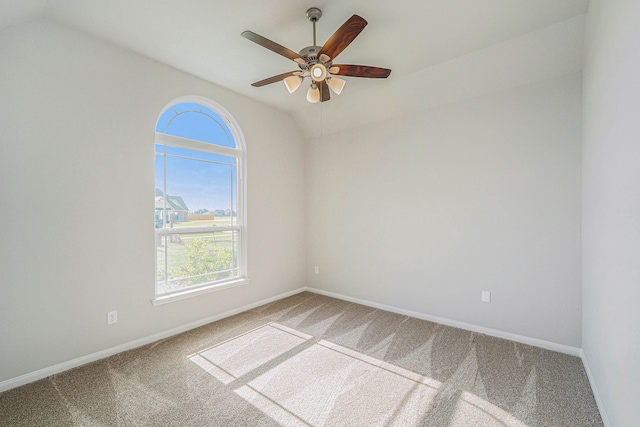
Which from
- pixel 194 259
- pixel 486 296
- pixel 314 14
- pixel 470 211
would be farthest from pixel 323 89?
pixel 486 296

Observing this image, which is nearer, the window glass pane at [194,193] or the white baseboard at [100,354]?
the white baseboard at [100,354]

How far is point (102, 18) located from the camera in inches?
88.7

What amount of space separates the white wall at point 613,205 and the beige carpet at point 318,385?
426 millimetres

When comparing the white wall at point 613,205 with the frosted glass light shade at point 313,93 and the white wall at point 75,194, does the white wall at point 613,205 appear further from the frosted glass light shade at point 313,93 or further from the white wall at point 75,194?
the white wall at point 75,194

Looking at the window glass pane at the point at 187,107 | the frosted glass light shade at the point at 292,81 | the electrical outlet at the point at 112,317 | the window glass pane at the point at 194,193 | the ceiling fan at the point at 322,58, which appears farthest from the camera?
the window glass pane at the point at 187,107

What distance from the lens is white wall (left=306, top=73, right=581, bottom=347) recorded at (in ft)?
8.50

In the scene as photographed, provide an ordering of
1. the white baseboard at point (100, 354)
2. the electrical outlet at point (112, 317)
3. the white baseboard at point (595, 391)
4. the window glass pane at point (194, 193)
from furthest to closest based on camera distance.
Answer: the window glass pane at point (194, 193) < the electrical outlet at point (112, 317) < the white baseboard at point (100, 354) < the white baseboard at point (595, 391)

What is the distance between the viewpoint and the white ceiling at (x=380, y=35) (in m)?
2.11

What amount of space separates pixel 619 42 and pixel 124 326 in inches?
160

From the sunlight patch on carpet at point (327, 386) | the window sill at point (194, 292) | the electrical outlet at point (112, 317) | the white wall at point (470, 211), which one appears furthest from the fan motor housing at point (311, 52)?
the electrical outlet at point (112, 317)

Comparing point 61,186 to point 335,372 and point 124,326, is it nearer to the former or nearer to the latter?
point 124,326

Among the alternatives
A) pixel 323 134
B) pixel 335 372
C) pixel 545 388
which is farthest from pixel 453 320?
pixel 323 134

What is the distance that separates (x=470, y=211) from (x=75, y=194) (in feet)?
12.2

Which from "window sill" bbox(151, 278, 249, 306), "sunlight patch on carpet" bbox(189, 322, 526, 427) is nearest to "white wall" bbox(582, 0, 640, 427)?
"sunlight patch on carpet" bbox(189, 322, 526, 427)
